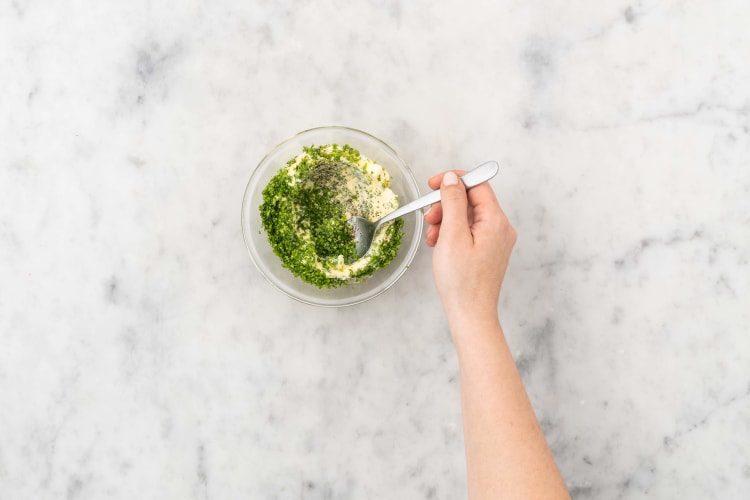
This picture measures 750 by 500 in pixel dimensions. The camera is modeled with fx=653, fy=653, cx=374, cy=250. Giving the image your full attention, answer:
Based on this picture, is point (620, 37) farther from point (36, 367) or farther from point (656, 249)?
point (36, 367)

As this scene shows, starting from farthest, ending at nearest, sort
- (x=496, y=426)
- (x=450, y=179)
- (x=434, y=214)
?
1. (x=434, y=214)
2. (x=450, y=179)
3. (x=496, y=426)

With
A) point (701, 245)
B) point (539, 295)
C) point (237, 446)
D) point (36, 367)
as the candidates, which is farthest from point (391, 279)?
point (36, 367)

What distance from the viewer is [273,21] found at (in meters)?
1.81

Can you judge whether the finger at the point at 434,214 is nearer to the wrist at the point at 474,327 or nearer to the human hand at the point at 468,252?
the human hand at the point at 468,252

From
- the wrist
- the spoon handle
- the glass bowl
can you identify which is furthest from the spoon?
the wrist

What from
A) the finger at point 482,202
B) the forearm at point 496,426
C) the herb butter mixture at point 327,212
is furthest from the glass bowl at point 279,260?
the forearm at point 496,426

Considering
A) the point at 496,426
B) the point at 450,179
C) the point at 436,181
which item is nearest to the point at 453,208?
the point at 450,179

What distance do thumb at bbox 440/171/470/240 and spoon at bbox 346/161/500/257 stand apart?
0.11 ft

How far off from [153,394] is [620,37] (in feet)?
5.36

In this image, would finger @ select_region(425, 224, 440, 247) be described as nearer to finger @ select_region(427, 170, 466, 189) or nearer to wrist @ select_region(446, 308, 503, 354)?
finger @ select_region(427, 170, 466, 189)

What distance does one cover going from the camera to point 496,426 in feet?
4.61

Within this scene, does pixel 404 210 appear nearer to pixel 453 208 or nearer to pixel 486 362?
pixel 453 208

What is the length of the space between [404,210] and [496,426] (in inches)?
21.5

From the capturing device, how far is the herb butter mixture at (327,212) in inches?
65.7
